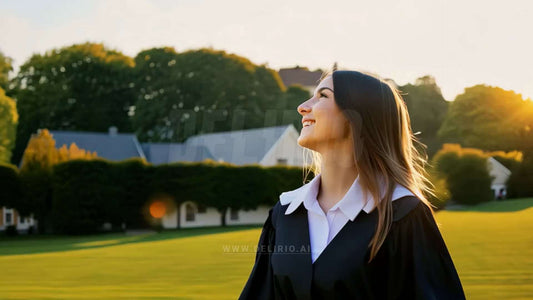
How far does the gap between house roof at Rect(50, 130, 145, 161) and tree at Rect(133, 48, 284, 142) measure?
6042 mm

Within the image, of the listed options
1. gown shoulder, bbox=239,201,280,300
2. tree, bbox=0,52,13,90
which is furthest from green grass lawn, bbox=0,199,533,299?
tree, bbox=0,52,13,90

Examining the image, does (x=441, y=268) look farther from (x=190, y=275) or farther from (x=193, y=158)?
(x=193, y=158)

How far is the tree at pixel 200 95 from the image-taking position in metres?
49.3

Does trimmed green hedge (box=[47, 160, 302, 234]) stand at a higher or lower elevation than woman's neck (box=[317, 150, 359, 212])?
lower

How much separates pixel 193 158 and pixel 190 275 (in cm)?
3271

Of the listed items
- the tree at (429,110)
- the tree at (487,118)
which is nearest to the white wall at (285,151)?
the tree at (429,110)

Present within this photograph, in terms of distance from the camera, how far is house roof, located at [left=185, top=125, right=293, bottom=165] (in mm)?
41272

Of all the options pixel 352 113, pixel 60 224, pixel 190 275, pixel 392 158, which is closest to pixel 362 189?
pixel 392 158

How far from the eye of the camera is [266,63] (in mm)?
53531

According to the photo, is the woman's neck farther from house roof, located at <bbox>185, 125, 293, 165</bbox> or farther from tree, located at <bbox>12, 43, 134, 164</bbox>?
tree, located at <bbox>12, 43, 134, 164</bbox>

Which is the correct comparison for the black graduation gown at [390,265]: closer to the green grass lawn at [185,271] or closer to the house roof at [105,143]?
the green grass lawn at [185,271]

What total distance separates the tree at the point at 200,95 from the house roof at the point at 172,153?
12.2 feet

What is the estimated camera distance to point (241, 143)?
43406 mm

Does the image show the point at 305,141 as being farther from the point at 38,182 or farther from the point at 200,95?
the point at 200,95
